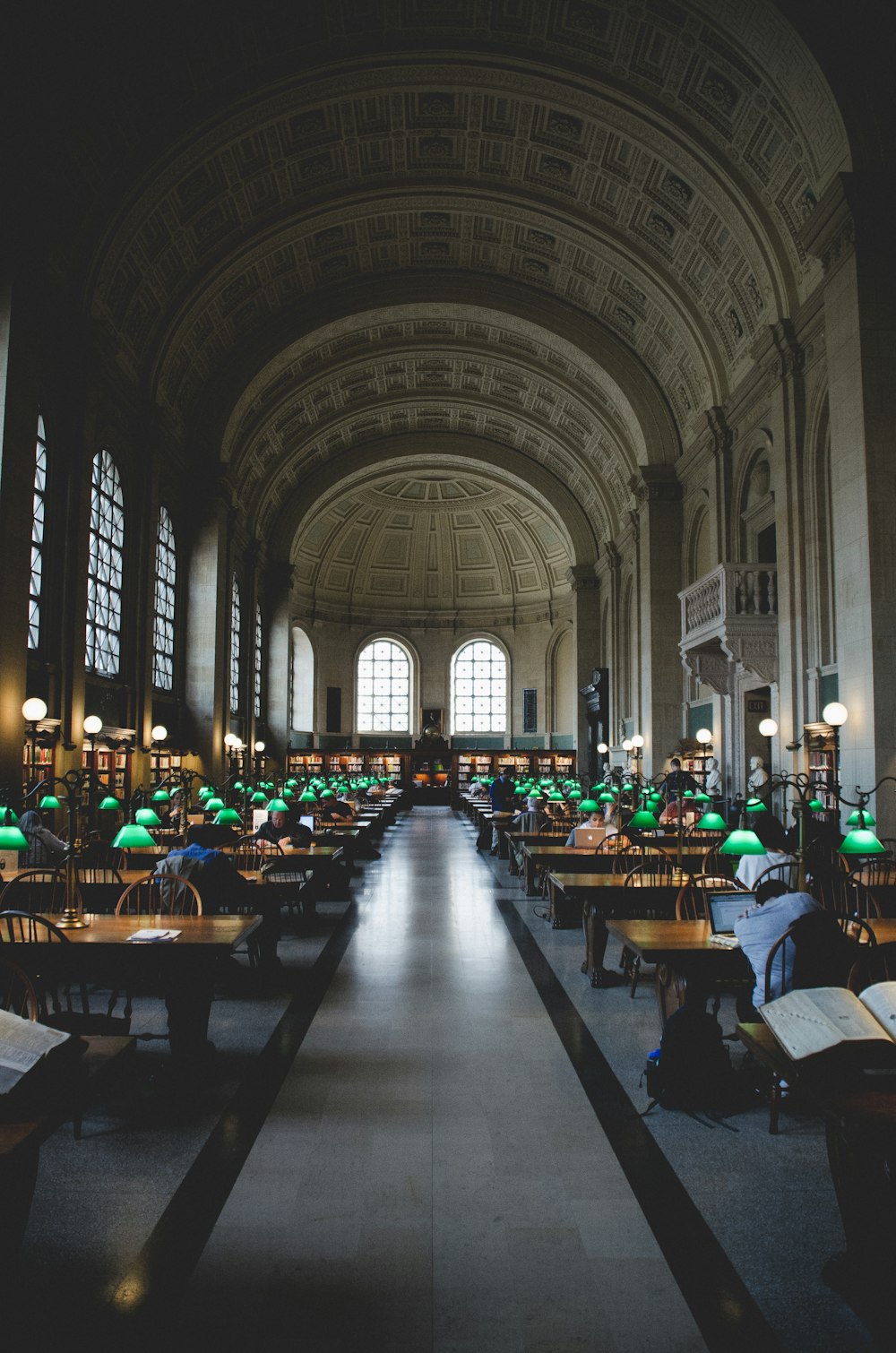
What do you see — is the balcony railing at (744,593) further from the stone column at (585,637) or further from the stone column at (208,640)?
the stone column at (585,637)

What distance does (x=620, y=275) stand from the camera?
21188 mm

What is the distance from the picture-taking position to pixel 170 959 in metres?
5.23

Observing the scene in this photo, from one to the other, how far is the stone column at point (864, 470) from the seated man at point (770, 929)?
7104 mm

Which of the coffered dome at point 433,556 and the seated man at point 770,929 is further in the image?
the coffered dome at point 433,556

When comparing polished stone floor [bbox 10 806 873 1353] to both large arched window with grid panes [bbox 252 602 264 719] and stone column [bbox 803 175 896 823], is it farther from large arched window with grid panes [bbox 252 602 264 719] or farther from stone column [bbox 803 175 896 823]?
large arched window with grid panes [bbox 252 602 264 719]

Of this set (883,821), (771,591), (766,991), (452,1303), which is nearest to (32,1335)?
(452,1303)

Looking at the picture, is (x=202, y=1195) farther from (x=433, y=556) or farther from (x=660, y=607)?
(x=433, y=556)

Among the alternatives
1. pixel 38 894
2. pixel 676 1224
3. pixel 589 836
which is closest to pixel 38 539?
pixel 38 894

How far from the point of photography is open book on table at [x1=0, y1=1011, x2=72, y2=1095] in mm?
2770

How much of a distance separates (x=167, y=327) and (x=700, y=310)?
1169cm

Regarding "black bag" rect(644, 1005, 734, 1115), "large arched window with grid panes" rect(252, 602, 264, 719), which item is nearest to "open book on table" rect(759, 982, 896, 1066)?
"black bag" rect(644, 1005, 734, 1115)

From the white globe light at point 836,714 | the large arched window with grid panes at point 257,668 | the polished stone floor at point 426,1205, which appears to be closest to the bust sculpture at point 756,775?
the white globe light at point 836,714

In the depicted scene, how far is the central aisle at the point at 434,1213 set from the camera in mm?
3016

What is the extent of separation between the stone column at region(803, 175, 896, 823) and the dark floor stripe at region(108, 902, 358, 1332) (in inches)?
327
